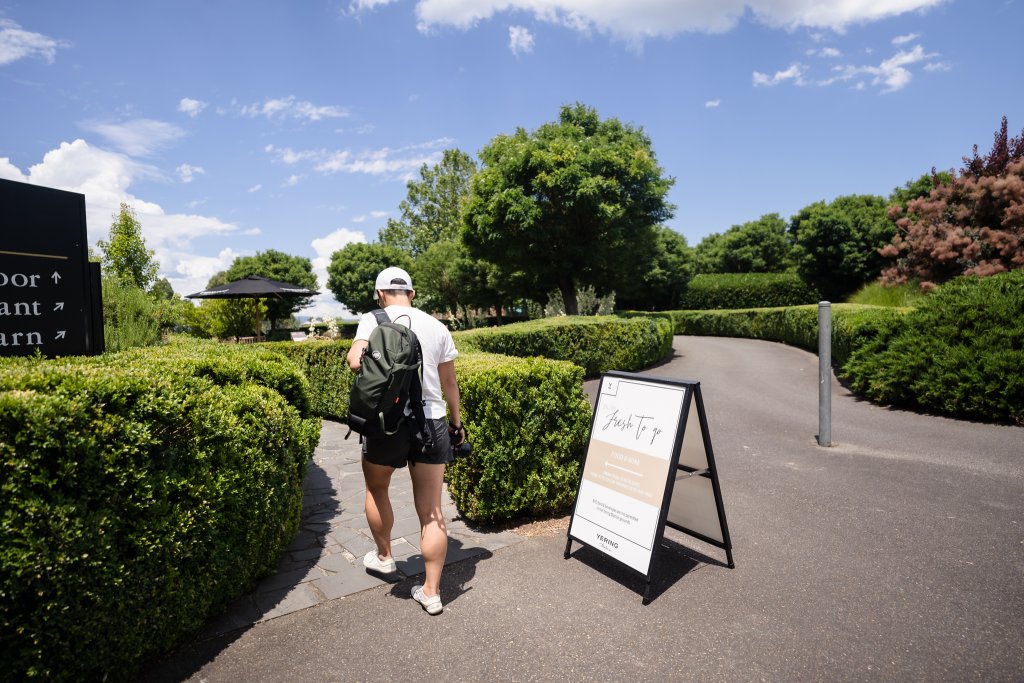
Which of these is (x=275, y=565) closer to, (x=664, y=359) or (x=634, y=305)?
(x=664, y=359)

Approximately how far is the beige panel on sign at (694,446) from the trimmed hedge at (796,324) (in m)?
7.88

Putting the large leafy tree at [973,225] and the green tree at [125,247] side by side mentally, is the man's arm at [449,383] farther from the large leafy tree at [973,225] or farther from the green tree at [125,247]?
the green tree at [125,247]

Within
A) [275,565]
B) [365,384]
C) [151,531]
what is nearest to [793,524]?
[365,384]

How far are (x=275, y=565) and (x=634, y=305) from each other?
35452 mm

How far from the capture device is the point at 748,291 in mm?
31734

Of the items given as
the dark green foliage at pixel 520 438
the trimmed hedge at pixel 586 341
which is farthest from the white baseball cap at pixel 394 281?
the trimmed hedge at pixel 586 341

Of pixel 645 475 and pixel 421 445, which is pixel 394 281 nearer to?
pixel 421 445

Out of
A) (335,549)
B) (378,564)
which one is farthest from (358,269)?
(378,564)

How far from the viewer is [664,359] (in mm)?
17438

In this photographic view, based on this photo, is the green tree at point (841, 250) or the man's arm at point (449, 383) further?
the green tree at point (841, 250)

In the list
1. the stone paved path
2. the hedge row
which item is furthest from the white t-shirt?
the stone paved path

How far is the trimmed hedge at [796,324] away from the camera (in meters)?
10.4

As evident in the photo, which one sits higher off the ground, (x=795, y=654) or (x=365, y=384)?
(x=365, y=384)

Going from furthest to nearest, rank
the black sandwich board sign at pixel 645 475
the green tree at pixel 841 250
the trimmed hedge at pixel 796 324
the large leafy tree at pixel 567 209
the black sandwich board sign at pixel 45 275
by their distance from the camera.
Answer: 1. the green tree at pixel 841 250
2. the large leafy tree at pixel 567 209
3. the trimmed hedge at pixel 796 324
4. the black sandwich board sign at pixel 45 275
5. the black sandwich board sign at pixel 645 475
